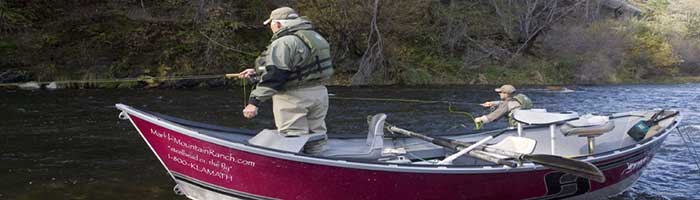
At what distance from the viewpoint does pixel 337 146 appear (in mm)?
6746

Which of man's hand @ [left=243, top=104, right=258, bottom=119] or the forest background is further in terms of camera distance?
the forest background

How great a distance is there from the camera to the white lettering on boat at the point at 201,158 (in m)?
5.16

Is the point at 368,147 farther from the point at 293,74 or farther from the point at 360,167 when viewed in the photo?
the point at 293,74

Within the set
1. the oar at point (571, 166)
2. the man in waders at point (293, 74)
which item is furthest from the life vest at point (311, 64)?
the oar at point (571, 166)

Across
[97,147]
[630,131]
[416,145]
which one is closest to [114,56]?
[97,147]

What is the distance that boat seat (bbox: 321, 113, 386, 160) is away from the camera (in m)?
6.45

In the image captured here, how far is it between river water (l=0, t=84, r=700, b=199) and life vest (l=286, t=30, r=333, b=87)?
7.74 ft

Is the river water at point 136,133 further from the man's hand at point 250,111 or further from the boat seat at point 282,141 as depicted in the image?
the man's hand at point 250,111

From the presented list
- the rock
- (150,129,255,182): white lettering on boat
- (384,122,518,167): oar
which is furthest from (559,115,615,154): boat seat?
the rock

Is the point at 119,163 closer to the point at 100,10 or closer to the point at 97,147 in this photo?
the point at 97,147

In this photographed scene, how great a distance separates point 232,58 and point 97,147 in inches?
564

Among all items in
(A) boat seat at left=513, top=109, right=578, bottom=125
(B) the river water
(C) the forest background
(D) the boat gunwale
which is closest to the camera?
(D) the boat gunwale

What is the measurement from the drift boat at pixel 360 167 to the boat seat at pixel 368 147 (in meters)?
0.01

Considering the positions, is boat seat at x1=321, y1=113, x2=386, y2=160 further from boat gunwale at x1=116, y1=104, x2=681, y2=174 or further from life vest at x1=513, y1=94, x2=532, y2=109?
life vest at x1=513, y1=94, x2=532, y2=109
